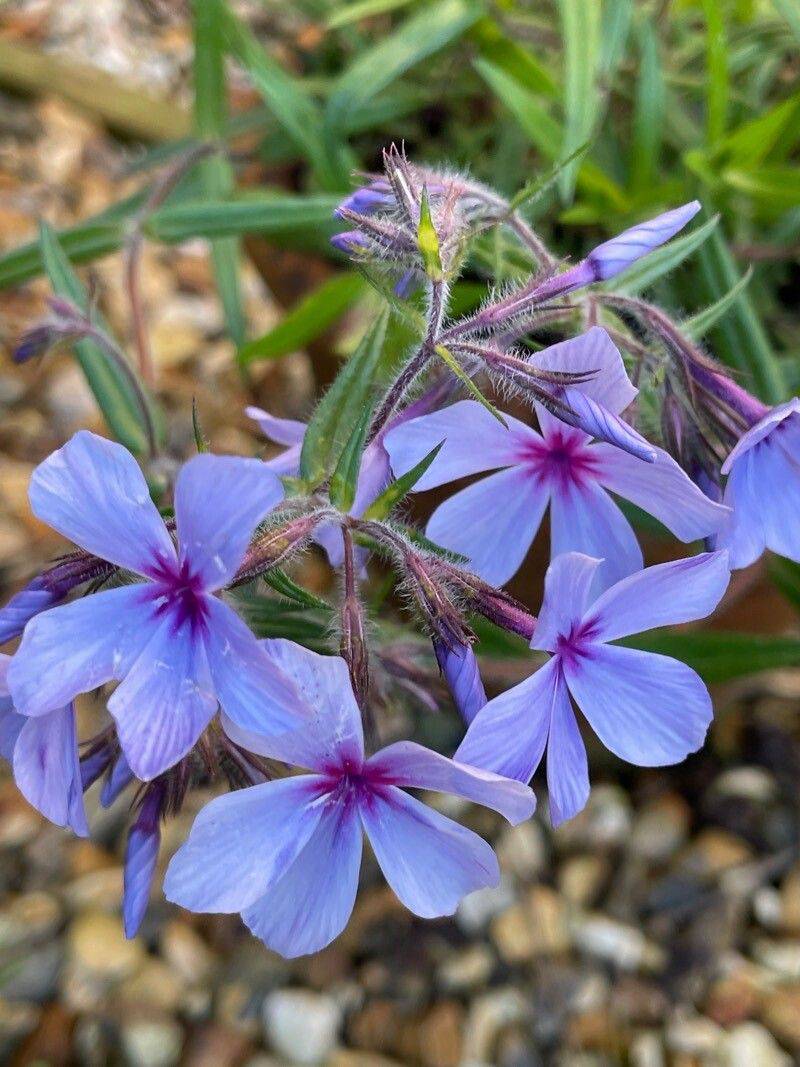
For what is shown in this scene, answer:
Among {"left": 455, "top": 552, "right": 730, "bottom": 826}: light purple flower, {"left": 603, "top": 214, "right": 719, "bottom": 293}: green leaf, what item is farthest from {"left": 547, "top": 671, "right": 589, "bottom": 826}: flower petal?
{"left": 603, "top": 214, "right": 719, "bottom": 293}: green leaf

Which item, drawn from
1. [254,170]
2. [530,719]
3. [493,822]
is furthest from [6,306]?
[530,719]

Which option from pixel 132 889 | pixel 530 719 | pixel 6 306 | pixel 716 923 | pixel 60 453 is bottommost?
pixel 716 923

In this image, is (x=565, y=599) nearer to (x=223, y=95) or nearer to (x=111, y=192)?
(x=223, y=95)

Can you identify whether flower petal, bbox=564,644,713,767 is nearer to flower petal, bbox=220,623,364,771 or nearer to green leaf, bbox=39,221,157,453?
flower petal, bbox=220,623,364,771

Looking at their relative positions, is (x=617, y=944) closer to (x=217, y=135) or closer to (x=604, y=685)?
(x=604, y=685)

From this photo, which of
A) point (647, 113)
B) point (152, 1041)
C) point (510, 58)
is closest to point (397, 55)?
point (510, 58)

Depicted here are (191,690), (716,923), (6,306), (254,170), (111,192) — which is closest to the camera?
(191,690)

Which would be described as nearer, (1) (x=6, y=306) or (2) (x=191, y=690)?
(2) (x=191, y=690)
